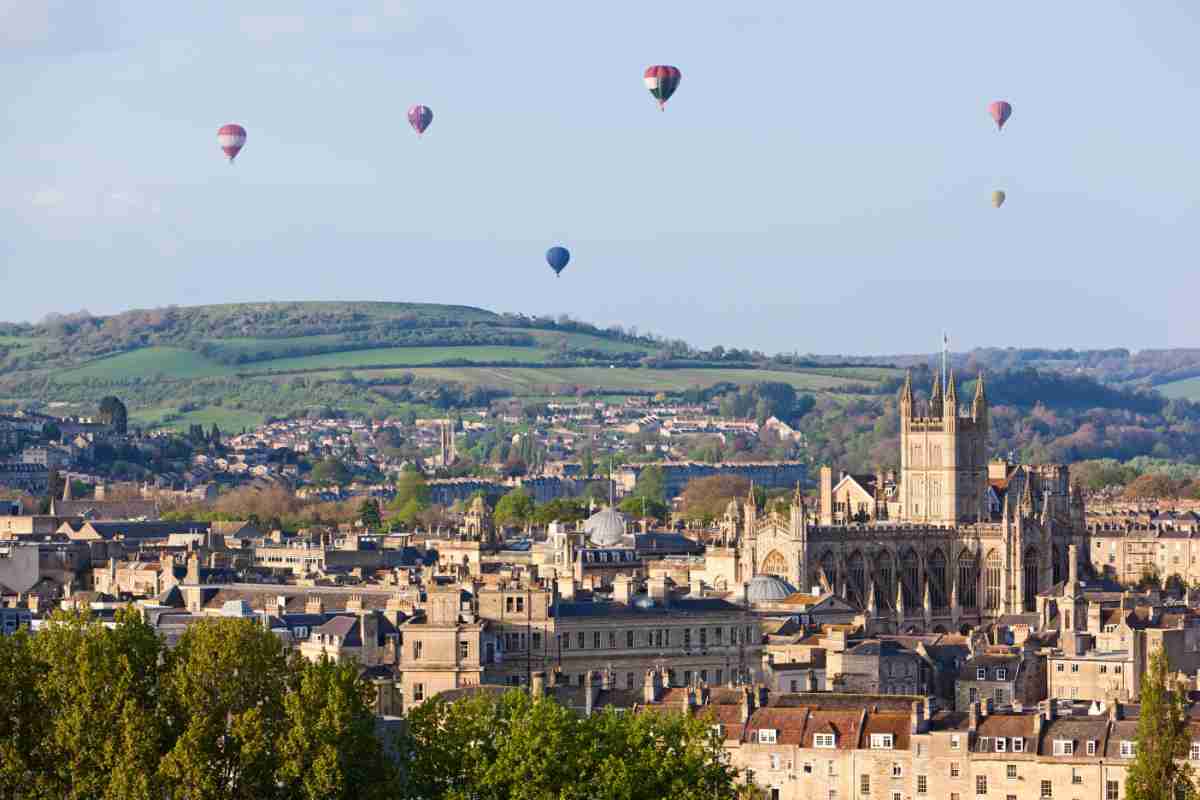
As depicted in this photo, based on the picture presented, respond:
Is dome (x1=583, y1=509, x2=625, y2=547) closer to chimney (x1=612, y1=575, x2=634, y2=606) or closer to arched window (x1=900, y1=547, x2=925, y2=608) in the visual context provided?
arched window (x1=900, y1=547, x2=925, y2=608)

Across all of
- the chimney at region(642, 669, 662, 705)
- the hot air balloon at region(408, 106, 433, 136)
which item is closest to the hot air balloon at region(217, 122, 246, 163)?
the hot air balloon at region(408, 106, 433, 136)

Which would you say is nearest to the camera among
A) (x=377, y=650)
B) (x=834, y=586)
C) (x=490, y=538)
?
(x=377, y=650)

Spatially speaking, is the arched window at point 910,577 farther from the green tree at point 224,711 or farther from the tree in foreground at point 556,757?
the tree in foreground at point 556,757

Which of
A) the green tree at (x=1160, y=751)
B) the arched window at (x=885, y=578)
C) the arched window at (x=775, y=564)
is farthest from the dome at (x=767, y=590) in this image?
the green tree at (x=1160, y=751)

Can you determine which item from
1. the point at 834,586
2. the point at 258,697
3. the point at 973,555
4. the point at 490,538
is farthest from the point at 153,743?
the point at 490,538

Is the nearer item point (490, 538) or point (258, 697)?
point (258, 697)

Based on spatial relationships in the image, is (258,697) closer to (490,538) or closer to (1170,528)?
(490,538)

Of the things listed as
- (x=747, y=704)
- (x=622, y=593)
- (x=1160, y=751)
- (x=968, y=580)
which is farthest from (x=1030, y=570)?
(x=1160, y=751)
